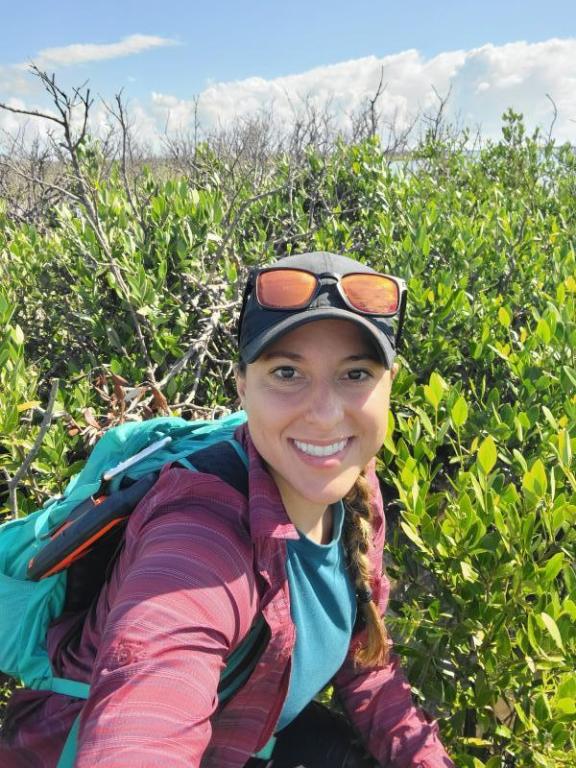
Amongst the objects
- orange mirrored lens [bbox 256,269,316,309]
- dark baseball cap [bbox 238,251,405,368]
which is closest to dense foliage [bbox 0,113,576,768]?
dark baseball cap [bbox 238,251,405,368]

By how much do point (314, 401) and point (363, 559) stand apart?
1.66 ft

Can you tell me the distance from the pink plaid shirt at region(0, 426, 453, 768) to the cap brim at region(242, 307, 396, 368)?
0.25m

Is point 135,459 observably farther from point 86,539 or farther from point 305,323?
point 305,323

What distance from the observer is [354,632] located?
1780 millimetres

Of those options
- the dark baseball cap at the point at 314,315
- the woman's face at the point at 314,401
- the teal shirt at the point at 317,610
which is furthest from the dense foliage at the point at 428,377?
the dark baseball cap at the point at 314,315

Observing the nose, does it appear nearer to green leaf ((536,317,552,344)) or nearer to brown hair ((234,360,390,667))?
brown hair ((234,360,390,667))

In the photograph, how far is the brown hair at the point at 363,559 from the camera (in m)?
1.66

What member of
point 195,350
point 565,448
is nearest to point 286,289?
point 565,448

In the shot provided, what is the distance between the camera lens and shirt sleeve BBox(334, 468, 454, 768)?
1741 mm

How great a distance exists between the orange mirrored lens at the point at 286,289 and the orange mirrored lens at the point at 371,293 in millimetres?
86

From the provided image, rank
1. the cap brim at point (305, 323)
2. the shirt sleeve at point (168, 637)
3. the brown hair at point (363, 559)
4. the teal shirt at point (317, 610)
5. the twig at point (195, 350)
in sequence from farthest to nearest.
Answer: the twig at point (195, 350), the brown hair at point (363, 559), the teal shirt at point (317, 610), the cap brim at point (305, 323), the shirt sleeve at point (168, 637)

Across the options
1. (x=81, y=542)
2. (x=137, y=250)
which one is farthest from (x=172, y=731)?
(x=137, y=250)

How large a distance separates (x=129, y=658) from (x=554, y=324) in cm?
188

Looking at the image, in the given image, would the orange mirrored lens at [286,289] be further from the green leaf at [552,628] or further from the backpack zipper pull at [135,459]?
the green leaf at [552,628]
